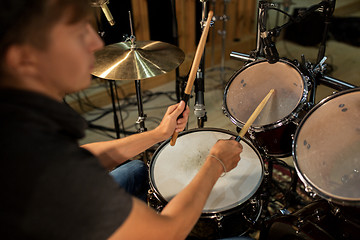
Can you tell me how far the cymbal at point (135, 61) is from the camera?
1345 mm

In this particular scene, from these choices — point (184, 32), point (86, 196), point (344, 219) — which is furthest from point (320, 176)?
point (184, 32)

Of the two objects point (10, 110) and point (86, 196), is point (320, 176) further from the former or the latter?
point (10, 110)

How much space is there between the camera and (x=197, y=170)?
1.19m

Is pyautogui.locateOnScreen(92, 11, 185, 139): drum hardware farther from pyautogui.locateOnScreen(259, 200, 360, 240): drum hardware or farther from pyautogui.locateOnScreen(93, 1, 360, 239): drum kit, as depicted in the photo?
pyautogui.locateOnScreen(259, 200, 360, 240): drum hardware

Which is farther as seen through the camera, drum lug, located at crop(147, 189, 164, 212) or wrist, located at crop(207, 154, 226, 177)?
drum lug, located at crop(147, 189, 164, 212)

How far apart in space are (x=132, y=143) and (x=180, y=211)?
1.55ft

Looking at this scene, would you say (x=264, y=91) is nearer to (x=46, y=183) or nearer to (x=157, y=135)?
(x=157, y=135)

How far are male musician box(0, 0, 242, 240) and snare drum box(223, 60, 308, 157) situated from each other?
788 millimetres

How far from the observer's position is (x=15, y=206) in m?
0.55

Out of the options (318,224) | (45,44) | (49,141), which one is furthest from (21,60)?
(318,224)

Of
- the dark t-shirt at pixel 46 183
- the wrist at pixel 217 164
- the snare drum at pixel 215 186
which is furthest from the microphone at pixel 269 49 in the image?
the dark t-shirt at pixel 46 183

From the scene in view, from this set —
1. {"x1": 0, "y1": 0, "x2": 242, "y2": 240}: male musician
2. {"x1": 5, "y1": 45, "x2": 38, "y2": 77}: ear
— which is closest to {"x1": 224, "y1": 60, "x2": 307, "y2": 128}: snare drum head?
{"x1": 0, "y1": 0, "x2": 242, "y2": 240}: male musician

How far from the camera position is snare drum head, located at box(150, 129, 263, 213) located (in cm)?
107

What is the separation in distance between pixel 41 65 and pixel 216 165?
56 cm
